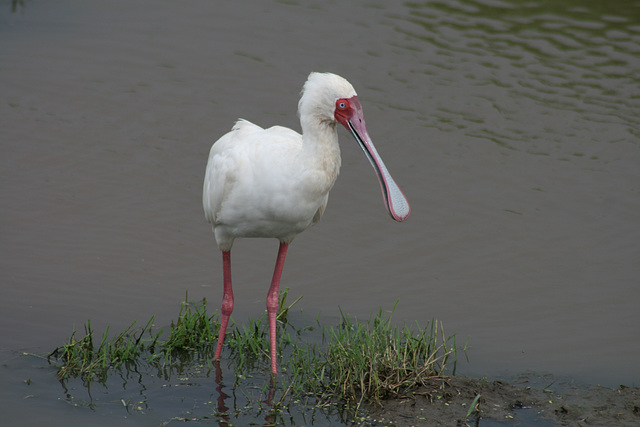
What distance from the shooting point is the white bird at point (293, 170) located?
5.19m

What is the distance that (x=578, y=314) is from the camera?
6.88 meters

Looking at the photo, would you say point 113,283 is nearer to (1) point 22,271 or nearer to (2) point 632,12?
(1) point 22,271

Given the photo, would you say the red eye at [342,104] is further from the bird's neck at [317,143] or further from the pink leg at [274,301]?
the pink leg at [274,301]

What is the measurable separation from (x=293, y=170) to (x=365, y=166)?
13.3 feet

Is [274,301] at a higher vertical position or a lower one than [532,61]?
lower

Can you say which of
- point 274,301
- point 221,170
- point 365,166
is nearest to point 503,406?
point 274,301

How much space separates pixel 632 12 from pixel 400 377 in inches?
379

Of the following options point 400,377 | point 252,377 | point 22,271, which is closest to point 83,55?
point 22,271

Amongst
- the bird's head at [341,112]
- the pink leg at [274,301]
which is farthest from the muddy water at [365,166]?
the bird's head at [341,112]

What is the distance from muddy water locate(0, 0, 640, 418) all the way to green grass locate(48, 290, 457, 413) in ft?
1.60

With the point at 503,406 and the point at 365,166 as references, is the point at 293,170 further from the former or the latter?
the point at 365,166

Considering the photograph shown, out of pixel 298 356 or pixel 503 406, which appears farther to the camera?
pixel 298 356

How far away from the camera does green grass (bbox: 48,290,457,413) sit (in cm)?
527

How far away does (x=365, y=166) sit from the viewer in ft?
30.3
